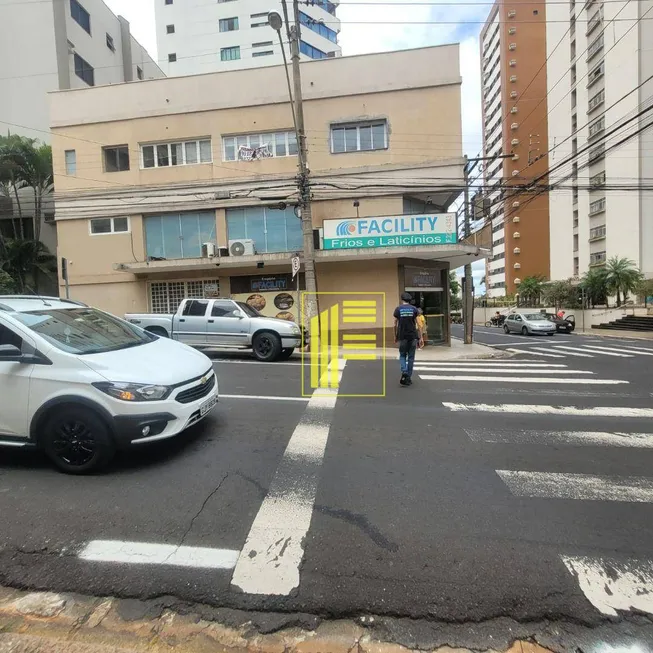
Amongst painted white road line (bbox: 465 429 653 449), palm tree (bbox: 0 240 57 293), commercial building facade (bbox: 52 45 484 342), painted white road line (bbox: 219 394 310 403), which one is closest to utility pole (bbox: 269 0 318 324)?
commercial building facade (bbox: 52 45 484 342)

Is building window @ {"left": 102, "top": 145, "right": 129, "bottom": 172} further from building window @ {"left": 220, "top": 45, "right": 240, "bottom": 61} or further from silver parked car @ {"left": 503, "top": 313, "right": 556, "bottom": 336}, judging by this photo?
building window @ {"left": 220, "top": 45, "right": 240, "bottom": 61}

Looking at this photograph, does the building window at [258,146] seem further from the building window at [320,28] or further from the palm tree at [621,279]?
the building window at [320,28]

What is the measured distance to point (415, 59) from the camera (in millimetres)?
17125

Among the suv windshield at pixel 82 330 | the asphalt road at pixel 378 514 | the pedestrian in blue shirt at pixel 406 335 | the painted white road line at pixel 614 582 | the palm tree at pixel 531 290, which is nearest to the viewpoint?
the painted white road line at pixel 614 582

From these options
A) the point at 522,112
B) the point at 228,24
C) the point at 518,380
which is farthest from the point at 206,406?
the point at 522,112

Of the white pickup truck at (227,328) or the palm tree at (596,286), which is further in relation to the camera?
the palm tree at (596,286)

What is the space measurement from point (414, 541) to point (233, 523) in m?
1.37

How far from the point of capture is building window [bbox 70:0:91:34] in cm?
2694

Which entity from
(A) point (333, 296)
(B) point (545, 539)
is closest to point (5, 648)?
(B) point (545, 539)

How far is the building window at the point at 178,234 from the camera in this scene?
1858cm

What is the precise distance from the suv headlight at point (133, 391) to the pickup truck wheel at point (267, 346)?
763cm

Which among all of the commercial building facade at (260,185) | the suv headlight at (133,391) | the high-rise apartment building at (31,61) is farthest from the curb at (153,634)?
the high-rise apartment building at (31,61)

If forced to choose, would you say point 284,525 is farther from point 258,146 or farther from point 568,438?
point 258,146

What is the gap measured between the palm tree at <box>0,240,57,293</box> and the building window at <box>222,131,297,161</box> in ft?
37.1
